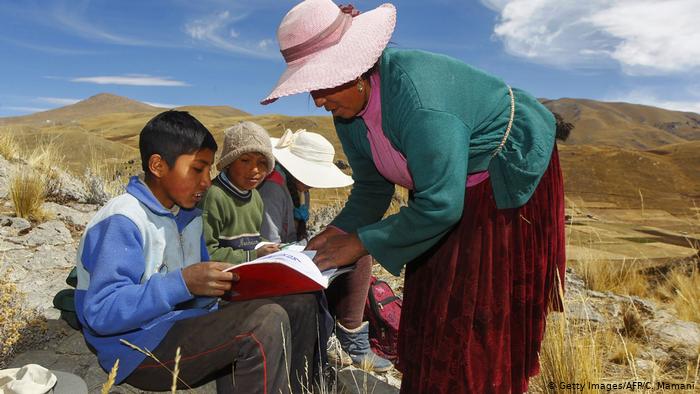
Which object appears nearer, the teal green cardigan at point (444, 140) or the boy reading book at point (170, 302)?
the teal green cardigan at point (444, 140)

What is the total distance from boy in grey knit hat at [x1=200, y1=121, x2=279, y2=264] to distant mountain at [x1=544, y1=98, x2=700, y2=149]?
75088 mm

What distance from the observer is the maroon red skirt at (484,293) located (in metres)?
1.67

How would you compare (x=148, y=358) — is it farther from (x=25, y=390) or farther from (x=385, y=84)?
(x=385, y=84)

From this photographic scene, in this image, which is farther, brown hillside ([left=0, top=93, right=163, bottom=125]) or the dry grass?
brown hillside ([left=0, top=93, right=163, bottom=125])

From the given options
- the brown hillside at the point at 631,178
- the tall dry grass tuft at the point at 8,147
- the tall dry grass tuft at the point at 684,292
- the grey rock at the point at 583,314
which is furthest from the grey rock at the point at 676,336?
the brown hillside at the point at 631,178

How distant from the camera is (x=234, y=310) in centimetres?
181

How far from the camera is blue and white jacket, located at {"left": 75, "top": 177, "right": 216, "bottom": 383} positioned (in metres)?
1.64

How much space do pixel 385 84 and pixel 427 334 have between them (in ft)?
2.78

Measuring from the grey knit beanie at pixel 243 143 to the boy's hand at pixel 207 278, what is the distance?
134 cm

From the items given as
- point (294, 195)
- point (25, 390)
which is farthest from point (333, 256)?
point (294, 195)

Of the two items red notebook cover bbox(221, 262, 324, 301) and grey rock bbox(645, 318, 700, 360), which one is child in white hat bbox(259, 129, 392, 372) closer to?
red notebook cover bbox(221, 262, 324, 301)

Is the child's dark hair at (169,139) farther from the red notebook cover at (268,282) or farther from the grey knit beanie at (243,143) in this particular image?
the grey knit beanie at (243,143)

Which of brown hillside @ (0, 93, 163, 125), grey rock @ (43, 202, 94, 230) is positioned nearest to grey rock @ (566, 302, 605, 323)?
grey rock @ (43, 202, 94, 230)

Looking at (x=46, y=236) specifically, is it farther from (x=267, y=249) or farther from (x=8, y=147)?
(x=8, y=147)
